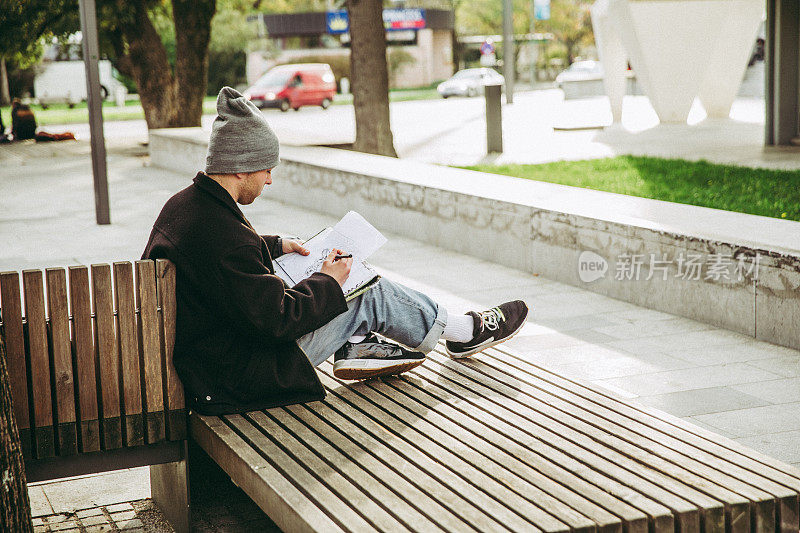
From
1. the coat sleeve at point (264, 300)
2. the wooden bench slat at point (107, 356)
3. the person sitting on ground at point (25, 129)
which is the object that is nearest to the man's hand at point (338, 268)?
the coat sleeve at point (264, 300)

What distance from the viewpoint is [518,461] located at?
2879 mm

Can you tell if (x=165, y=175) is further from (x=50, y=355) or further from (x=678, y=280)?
(x=50, y=355)

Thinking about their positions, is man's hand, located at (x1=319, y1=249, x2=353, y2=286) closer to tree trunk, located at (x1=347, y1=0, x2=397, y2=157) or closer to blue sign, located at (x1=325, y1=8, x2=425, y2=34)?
tree trunk, located at (x1=347, y1=0, x2=397, y2=157)

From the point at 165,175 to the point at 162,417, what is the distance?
40.6 ft

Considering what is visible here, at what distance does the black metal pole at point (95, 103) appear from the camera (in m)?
10.1

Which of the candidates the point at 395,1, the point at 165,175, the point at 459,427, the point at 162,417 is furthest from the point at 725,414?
the point at 395,1

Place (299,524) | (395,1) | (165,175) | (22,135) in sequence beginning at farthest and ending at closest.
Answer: (395,1) → (22,135) → (165,175) → (299,524)

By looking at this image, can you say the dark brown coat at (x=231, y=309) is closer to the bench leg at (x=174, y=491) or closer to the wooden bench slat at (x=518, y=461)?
the bench leg at (x=174, y=491)

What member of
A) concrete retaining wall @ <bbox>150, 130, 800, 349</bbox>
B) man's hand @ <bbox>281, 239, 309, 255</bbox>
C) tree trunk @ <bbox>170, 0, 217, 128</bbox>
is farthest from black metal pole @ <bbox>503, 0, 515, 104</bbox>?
man's hand @ <bbox>281, 239, 309, 255</bbox>

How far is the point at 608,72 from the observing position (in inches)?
782

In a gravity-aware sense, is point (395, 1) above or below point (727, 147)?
above

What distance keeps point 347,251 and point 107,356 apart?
3.04 feet

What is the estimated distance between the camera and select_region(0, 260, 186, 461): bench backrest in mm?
3184

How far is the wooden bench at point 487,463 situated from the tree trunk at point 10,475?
1.38ft
